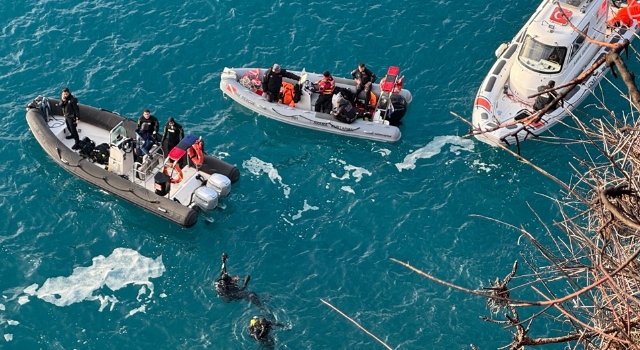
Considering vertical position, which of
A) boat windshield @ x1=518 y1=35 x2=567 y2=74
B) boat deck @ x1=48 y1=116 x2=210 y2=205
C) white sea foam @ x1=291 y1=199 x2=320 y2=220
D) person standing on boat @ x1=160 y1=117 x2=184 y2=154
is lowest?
white sea foam @ x1=291 y1=199 x2=320 y2=220

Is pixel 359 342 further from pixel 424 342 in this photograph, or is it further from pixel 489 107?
pixel 489 107

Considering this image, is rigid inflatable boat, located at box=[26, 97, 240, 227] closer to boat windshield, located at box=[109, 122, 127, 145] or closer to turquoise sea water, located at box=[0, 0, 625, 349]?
boat windshield, located at box=[109, 122, 127, 145]

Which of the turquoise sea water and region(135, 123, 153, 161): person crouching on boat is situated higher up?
region(135, 123, 153, 161): person crouching on boat

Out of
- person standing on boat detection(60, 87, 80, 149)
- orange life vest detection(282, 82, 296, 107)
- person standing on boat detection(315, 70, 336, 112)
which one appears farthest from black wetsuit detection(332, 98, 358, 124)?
person standing on boat detection(60, 87, 80, 149)

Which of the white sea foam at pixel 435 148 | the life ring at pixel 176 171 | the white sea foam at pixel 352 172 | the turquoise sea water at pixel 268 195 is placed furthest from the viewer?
the white sea foam at pixel 435 148

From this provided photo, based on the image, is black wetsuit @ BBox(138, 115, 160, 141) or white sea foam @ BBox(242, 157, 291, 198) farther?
white sea foam @ BBox(242, 157, 291, 198)

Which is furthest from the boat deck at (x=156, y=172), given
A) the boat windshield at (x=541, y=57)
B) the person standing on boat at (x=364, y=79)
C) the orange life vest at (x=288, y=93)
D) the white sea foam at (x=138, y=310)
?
the boat windshield at (x=541, y=57)

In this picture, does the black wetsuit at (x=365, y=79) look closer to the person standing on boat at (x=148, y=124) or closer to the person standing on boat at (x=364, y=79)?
the person standing on boat at (x=364, y=79)
